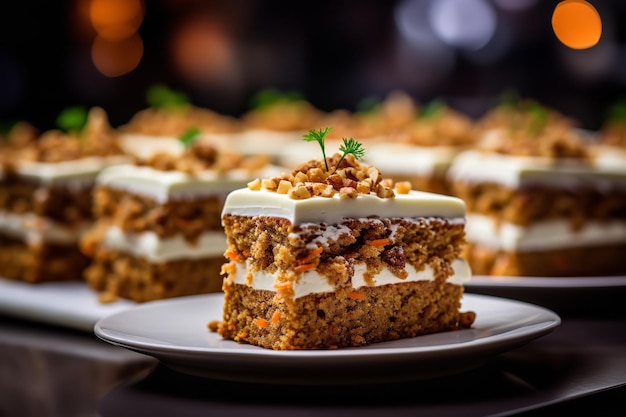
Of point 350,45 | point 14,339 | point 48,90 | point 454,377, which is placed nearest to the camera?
point 454,377

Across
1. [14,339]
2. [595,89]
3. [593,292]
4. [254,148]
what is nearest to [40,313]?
[14,339]

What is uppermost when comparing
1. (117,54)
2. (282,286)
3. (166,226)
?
(117,54)

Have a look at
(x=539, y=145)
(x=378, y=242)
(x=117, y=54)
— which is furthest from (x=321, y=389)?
(x=117, y=54)

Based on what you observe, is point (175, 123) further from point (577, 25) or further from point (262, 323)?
point (577, 25)

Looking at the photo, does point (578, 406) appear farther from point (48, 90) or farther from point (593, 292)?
point (48, 90)

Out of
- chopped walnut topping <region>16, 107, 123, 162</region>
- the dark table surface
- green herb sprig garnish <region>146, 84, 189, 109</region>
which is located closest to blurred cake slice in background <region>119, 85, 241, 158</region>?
green herb sprig garnish <region>146, 84, 189, 109</region>

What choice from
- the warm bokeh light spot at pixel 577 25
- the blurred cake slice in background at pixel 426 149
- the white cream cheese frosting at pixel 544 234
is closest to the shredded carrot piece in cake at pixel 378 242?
the white cream cheese frosting at pixel 544 234
